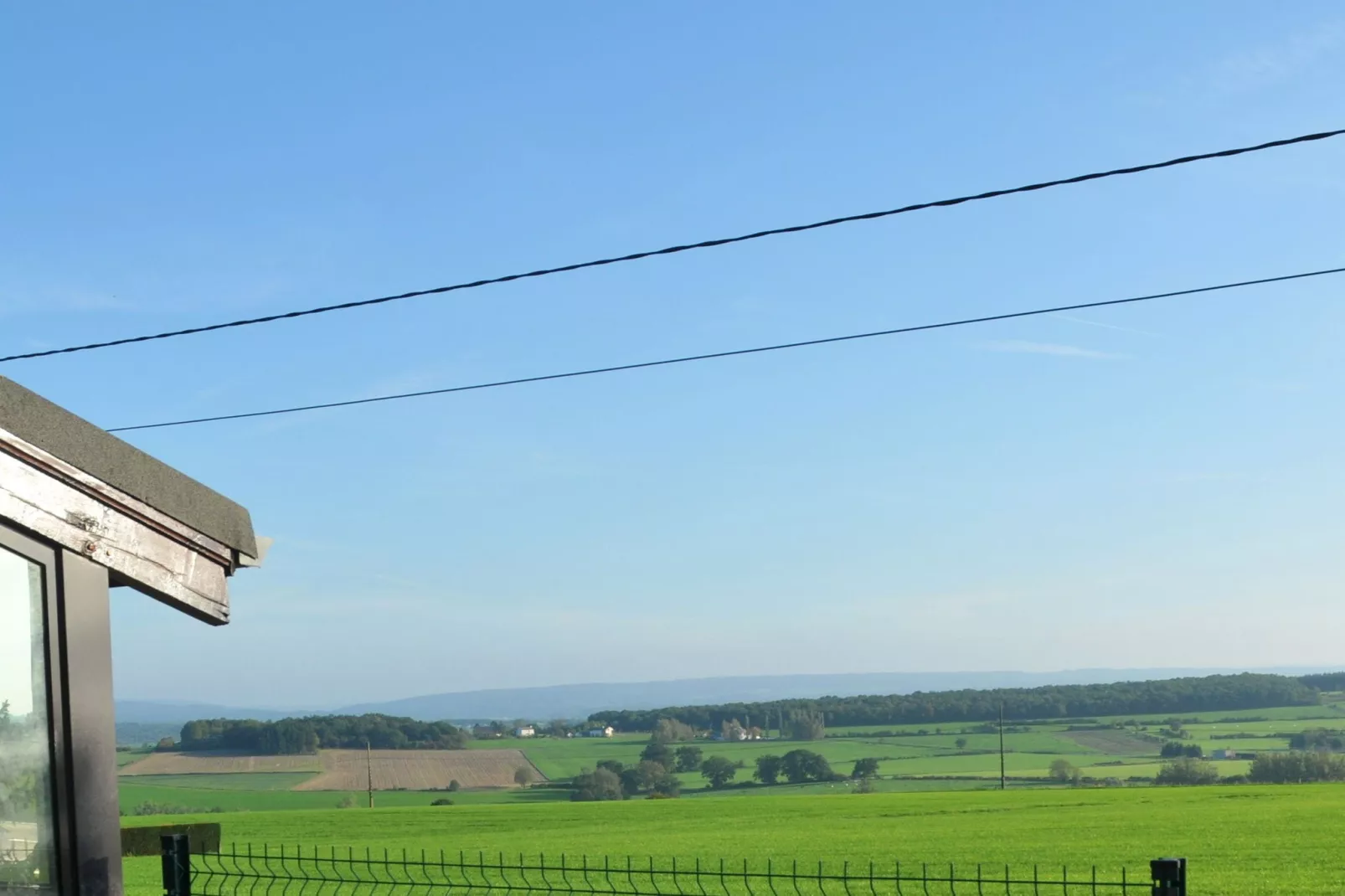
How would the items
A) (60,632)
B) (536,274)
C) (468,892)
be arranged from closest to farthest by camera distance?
(60,632) → (536,274) → (468,892)

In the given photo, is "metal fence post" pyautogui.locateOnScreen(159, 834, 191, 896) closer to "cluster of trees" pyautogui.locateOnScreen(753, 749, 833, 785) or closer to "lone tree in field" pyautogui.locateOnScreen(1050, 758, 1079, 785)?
"lone tree in field" pyautogui.locateOnScreen(1050, 758, 1079, 785)

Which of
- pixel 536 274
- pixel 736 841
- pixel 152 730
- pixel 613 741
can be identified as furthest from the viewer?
pixel 152 730

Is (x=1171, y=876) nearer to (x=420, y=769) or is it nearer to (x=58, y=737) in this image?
(x=58, y=737)

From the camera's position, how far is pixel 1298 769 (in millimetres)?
67500

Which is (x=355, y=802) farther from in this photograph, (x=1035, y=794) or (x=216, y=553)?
(x=216, y=553)

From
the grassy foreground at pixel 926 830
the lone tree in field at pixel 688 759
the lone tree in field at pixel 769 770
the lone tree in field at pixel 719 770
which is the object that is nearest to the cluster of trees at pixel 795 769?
the lone tree in field at pixel 769 770

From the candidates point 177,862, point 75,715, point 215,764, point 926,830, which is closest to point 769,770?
point 215,764

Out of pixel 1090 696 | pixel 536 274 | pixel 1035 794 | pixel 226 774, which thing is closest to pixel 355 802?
pixel 226 774

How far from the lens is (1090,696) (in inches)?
4909

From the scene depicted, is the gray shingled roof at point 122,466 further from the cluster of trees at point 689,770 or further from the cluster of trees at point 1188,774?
the cluster of trees at point 1188,774

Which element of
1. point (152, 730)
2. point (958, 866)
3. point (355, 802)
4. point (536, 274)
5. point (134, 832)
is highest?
point (536, 274)

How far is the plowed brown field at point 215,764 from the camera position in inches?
3157

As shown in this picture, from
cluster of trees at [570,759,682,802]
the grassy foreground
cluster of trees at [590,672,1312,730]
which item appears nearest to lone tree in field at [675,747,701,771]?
cluster of trees at [570,759,682,802]

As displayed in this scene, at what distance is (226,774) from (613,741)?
38.6 meters
